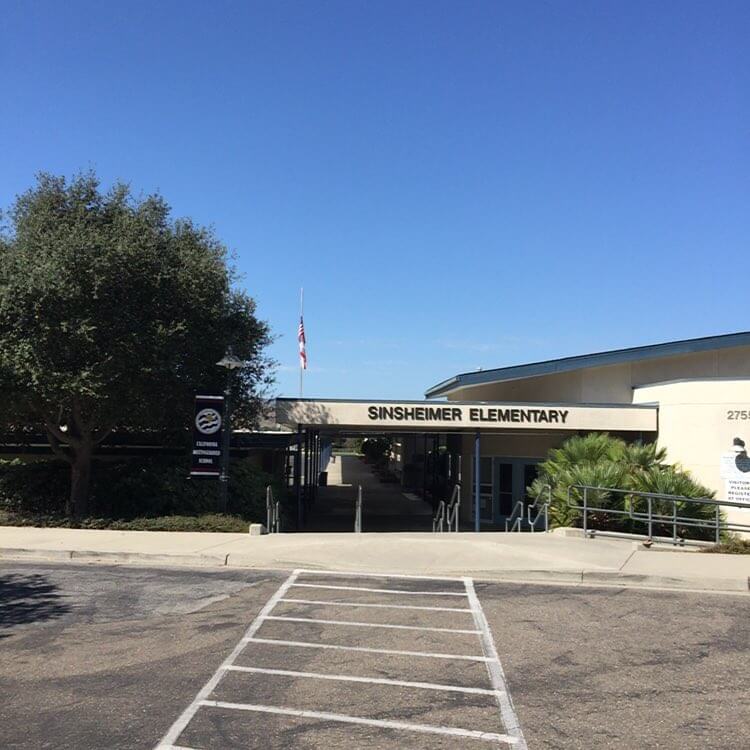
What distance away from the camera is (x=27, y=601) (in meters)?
8.46

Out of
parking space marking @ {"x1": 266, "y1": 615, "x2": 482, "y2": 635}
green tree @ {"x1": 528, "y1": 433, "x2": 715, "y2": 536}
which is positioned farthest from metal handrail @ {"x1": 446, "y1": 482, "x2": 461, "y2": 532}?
parking space marking @ {"x1": 266, "y1": 615, "x2": 482, "y2": 635}

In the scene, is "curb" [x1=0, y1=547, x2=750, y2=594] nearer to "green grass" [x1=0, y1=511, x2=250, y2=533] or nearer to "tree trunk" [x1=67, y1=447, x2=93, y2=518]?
"green grass" [x1=0, y1=511, x2=250, y2=533]

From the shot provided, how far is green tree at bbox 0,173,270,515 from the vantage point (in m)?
14.2

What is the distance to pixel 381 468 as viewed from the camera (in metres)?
56.1

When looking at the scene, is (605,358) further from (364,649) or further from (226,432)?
(364,649)

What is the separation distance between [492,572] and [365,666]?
15.3ft

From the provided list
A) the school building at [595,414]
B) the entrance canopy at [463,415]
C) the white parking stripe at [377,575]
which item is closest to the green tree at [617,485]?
the school building at [595,414]

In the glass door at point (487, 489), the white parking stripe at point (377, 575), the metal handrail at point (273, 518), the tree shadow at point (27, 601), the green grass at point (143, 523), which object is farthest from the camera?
the glass door at point (487, 489)

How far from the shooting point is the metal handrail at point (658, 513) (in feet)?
44.4

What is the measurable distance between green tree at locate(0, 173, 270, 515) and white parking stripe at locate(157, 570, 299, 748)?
7.57 metres

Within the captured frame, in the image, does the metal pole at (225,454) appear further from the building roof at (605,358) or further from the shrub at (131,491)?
the building roof at (605,358)

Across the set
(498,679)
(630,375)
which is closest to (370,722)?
(498,679)

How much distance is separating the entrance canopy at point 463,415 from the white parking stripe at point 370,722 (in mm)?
13287

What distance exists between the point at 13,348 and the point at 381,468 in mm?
43342
